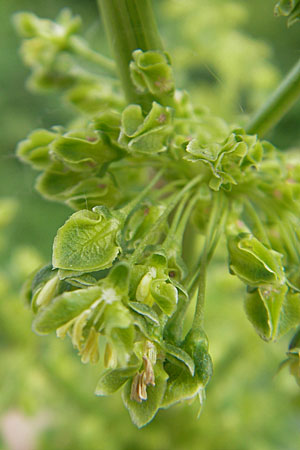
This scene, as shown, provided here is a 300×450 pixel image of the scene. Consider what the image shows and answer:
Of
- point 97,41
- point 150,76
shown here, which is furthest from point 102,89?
point 97,41

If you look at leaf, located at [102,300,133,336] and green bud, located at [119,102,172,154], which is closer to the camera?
leaf, located at [102,300,133,336]

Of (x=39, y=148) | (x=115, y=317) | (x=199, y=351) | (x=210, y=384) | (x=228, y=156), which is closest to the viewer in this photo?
(x=115, y=317)

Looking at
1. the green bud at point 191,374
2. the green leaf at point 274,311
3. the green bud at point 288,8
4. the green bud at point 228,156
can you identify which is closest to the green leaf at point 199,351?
the green bud at point 191,374

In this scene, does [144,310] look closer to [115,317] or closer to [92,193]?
[115,317]

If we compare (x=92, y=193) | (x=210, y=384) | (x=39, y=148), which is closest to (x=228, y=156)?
(x=92, y=193)

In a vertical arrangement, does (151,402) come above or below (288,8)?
below

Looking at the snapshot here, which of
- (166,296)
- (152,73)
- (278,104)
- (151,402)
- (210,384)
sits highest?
(152,73)

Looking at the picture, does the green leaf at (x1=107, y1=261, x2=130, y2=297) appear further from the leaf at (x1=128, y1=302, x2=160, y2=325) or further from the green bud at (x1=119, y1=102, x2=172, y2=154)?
the green bud at (x1=119, y1=102, x2=172, y2=154)

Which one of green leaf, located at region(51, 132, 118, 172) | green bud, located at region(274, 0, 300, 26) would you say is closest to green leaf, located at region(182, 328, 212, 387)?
green leaf, located at region(51, 132, 118, 172)
